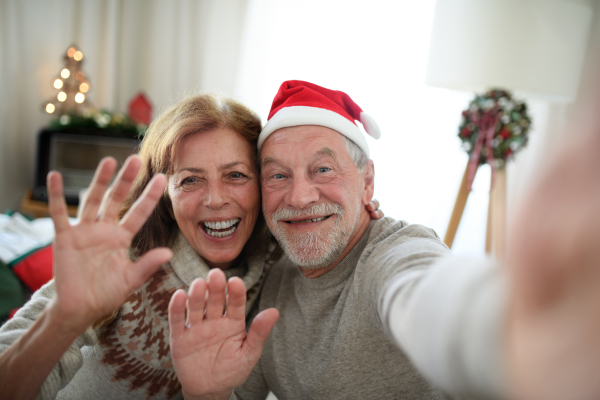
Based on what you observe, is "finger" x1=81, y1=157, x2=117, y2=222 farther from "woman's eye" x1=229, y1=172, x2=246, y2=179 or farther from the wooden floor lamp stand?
the wooden floor lamp stand

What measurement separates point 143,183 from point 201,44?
3.85 meters

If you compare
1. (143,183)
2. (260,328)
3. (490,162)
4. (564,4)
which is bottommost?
(260,328)

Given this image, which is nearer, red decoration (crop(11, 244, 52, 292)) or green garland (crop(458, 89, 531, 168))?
red decoration (crop(11, 244, 52, 292))

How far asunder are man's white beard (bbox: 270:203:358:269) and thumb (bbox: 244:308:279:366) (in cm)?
23

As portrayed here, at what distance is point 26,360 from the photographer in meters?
0.86

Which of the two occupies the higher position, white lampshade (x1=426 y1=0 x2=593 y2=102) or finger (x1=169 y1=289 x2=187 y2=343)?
white lampshade (x1=426 y1=0 x2=593 y2=102)

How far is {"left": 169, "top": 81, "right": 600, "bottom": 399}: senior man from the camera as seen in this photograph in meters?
0.48

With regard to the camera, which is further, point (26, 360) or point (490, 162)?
point (490, 162)

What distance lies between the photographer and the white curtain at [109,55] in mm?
4574

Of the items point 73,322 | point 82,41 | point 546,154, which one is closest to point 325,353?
point 73,322

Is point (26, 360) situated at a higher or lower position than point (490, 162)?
lower

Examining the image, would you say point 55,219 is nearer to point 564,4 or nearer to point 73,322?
point 73,322

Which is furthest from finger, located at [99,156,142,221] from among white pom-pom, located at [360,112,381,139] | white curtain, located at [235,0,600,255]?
white curtain, located at [235,0,600,255]

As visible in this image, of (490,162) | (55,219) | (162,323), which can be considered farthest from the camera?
(490,162)
